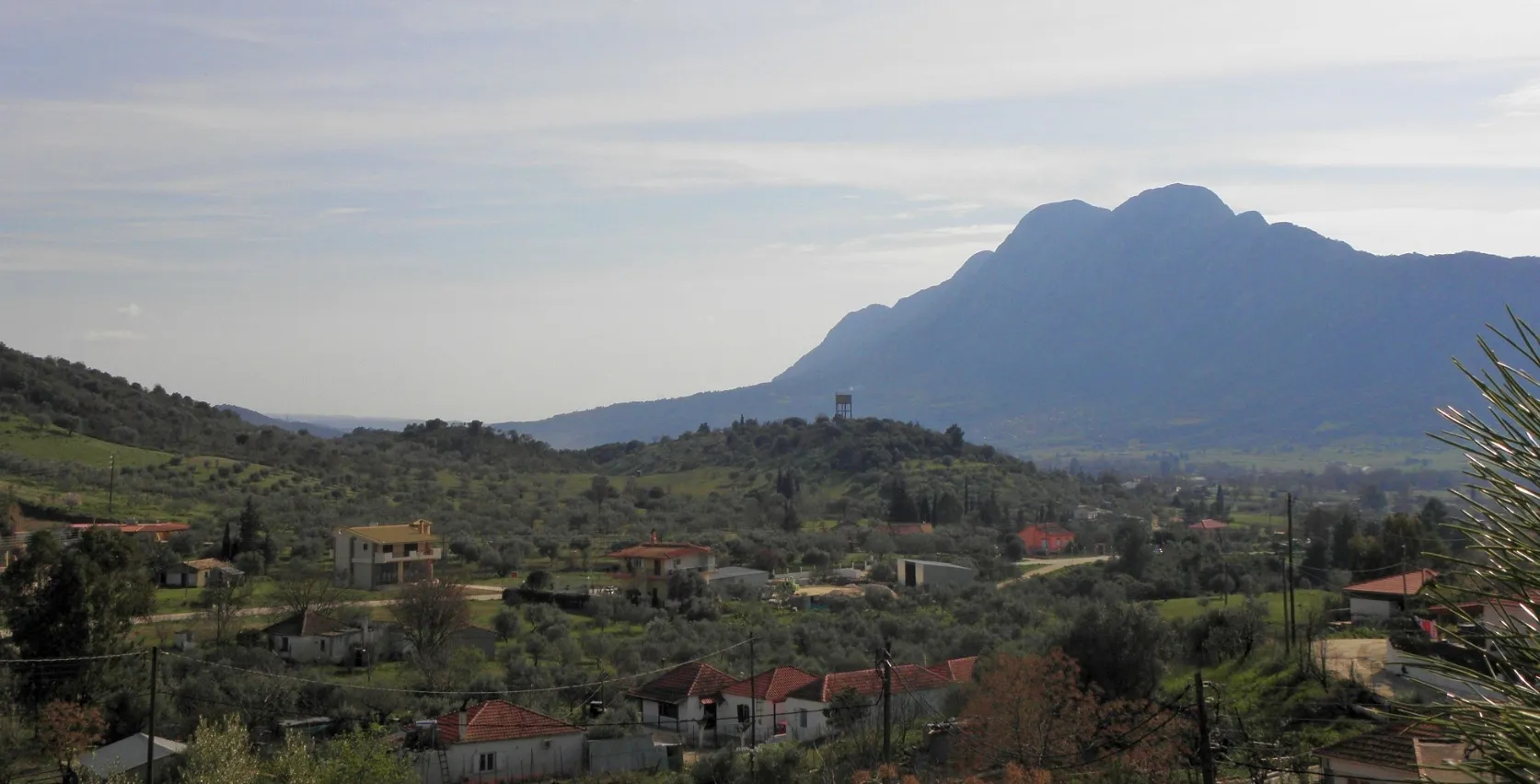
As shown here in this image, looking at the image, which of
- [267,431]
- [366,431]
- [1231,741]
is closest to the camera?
[1231,741]

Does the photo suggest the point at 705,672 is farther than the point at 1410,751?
Yes

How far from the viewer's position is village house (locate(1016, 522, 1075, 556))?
63406mm

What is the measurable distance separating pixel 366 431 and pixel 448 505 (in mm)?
56936

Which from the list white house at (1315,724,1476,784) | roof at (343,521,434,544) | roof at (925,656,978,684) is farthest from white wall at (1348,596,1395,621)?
roof at (343,521,434,544)

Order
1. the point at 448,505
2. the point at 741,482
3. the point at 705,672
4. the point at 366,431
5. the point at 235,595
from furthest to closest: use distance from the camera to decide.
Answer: the point at 366,431
the point at 741,482
the point at 448,505
the point at 235,595
the point at 705,672

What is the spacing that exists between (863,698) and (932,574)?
837 inches

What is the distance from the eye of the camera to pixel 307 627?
106 feet

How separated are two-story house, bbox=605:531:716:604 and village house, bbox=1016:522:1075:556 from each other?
65.1 ft

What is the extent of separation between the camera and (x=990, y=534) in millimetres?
66438

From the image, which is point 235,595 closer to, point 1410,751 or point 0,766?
point 0,766

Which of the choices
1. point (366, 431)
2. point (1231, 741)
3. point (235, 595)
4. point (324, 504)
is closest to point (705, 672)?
point (1231, 741)

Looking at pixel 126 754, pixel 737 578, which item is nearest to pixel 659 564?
pixel 737 578

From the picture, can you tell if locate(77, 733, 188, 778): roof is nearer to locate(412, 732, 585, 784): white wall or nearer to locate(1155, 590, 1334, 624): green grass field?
locate(412, 732, 585, 784): white wall

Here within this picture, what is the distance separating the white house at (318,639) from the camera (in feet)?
104
